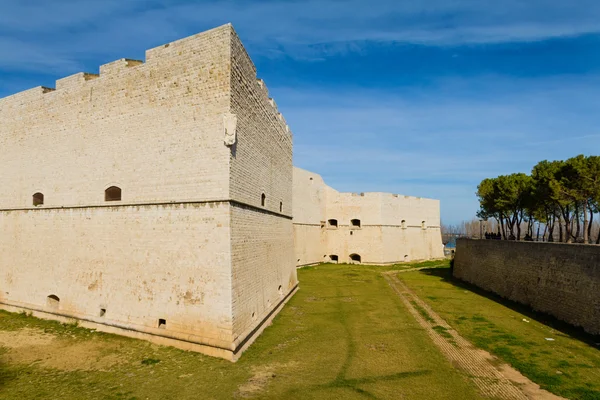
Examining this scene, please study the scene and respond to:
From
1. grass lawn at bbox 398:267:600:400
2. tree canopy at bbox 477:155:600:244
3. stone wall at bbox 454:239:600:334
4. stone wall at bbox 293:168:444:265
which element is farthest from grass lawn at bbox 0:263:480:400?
stone wall at bbox 293:168:444:265

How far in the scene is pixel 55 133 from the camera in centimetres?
1270

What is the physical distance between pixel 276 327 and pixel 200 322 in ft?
12.1

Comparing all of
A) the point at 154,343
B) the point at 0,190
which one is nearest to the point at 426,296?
the point at 154,343

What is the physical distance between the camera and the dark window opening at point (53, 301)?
12.4 m

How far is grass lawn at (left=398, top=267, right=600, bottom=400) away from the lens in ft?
27.1

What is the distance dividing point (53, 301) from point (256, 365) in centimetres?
892

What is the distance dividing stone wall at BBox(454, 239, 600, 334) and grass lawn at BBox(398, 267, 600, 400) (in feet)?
1.86

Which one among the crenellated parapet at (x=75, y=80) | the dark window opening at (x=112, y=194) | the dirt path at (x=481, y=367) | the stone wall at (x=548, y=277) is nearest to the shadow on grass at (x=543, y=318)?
the stone wall at (x=548, y=277)

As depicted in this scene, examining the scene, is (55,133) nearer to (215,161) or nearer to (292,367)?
(215,161)

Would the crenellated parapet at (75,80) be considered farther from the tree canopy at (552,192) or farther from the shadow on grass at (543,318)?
the tree canopy at (552,192)

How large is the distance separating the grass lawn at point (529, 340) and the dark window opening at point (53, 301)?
1490 cm

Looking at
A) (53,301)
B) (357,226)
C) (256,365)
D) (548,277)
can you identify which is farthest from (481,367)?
(357,226)

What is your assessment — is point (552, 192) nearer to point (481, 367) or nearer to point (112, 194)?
point (481, 367)

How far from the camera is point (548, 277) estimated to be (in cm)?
1423
